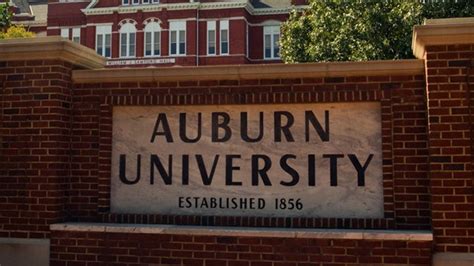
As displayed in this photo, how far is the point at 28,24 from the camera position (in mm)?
53062

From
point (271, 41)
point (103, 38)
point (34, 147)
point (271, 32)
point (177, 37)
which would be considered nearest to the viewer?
point (34, 147)

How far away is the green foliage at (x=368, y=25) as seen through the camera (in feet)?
56.2

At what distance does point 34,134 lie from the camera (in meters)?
6.07

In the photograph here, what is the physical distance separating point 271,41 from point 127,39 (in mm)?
13406

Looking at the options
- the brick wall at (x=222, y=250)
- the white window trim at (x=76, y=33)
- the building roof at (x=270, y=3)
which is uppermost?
the building roof at (x=270, y=3)

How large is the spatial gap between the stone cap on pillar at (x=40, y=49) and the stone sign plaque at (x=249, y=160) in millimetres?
866

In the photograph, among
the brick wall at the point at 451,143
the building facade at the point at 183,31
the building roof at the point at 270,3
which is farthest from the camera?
the building roof at the point at 270,3

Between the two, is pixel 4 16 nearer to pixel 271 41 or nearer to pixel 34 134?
pixel 34 134

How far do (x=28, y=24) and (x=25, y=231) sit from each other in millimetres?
52280

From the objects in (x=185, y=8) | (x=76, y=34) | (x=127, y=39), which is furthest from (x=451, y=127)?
(x=76, y=34)

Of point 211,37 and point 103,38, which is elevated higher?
point 103,38

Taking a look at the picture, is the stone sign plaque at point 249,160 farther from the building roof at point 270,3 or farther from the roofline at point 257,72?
the building roof at point 270,3

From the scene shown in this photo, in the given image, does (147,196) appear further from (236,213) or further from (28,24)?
(28,24)

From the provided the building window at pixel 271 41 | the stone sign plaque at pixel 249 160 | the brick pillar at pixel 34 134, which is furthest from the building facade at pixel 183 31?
the stone sign plaque at pixel 249 160
